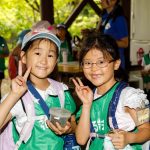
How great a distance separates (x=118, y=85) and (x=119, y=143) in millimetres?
408

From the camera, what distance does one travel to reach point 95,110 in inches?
77.5

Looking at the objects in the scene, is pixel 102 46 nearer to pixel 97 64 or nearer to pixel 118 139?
pixel 97 64

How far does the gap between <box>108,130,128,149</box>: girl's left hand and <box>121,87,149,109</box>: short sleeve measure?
184 millimetres

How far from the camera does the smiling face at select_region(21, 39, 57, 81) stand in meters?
1.98

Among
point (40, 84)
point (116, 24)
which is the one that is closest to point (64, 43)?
point (116, 24)

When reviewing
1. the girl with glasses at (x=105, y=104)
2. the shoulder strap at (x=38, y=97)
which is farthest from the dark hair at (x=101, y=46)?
the shoulder strap at (x=38, y=97)

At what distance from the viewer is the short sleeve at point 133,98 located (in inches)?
70.8

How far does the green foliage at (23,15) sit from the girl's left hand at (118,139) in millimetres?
8849

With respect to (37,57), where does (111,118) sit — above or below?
below

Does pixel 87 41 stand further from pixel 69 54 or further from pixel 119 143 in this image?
pixel 69 54

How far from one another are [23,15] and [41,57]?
31.7 feet

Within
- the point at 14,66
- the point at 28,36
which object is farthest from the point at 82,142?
the point at 14,66

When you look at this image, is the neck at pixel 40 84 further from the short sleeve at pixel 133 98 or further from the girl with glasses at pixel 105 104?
the short sleeve at pixel 133 98

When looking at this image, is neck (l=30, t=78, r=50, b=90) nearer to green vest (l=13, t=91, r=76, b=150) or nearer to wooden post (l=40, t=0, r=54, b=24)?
green vest (l=13, t=91, r=76, b=150)
